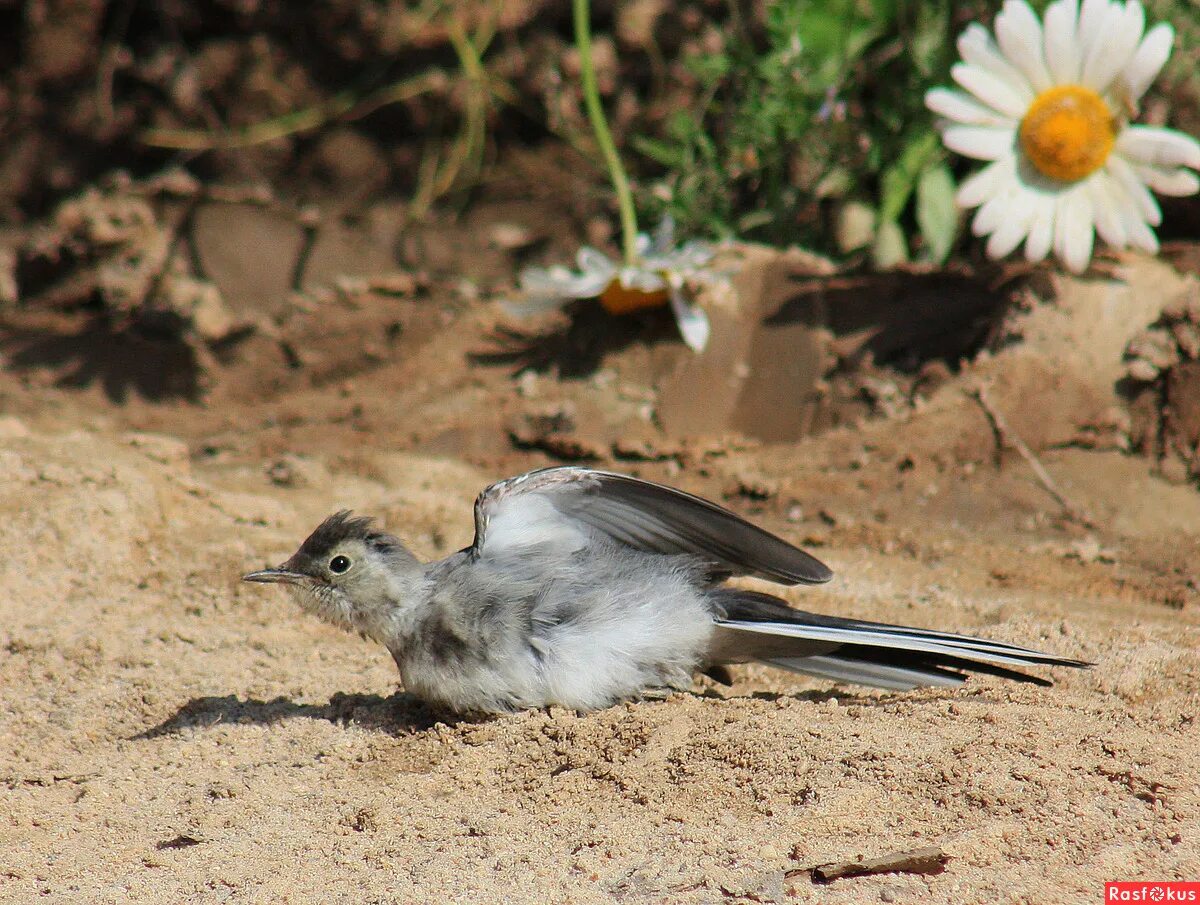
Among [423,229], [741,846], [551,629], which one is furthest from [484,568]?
[423,229]

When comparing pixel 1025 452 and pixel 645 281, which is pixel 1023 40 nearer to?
pixel 1025 452

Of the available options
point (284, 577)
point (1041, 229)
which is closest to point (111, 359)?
point (284, 577)

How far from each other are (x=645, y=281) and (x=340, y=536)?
92.1 inches

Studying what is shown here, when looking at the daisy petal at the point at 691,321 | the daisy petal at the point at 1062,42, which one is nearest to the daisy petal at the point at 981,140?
the daisy petal at the point at 1062,42

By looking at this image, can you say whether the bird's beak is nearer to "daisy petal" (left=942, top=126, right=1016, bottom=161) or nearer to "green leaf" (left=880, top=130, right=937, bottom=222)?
"daisy petal" (left=942, top=126, right=1016, bottom=161)

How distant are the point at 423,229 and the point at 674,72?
1.73m

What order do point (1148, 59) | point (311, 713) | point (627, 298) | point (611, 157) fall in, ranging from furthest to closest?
1. point (611, 157)
2. point (627, 298)
3. point (1148, 59)
4. point (311, 713)

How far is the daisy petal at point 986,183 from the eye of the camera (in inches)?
195

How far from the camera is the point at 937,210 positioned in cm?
575

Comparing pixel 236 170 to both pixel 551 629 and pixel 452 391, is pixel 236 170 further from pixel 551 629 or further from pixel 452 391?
pixel 551 629

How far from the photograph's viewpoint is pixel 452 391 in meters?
6.06

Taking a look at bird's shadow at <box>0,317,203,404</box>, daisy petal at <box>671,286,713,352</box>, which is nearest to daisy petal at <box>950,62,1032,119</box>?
daisy petal at <box>671,286,713,352</box>

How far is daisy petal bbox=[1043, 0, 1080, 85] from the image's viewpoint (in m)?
4.85

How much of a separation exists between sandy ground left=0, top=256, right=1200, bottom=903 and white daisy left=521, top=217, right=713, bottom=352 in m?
0.70
